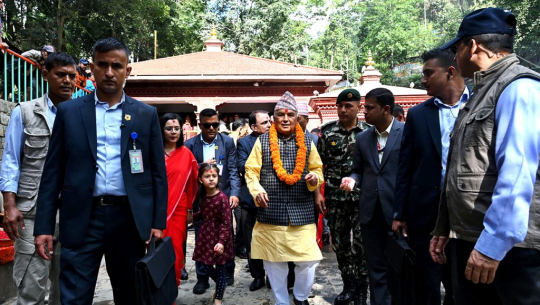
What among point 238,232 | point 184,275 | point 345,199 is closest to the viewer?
point 345,199

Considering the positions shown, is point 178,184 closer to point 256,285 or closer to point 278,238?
point 278,238

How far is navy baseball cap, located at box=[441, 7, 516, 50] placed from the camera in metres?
2.02

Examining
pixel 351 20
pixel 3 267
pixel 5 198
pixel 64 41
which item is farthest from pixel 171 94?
pixel 351 20

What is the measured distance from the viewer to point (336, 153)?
456cm

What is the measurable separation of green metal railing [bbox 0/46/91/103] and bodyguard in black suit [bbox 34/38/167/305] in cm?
533

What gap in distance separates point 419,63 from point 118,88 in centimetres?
5032

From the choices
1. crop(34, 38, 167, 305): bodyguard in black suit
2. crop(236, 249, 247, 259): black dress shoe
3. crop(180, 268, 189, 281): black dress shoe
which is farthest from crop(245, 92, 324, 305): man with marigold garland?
crop(236, 249, 247, 259): black dress shoe

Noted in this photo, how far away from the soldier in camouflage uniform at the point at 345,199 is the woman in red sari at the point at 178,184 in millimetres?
1468

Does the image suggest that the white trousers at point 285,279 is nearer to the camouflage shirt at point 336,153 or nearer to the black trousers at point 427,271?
the camouflage shirt at point 336,153

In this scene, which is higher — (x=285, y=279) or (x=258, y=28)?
(x=258, y=28)

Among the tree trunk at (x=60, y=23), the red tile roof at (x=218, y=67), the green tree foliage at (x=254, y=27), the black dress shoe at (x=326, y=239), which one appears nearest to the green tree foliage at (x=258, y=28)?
the green tree foliage at (x=254, y=27)

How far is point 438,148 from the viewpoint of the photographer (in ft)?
10.00

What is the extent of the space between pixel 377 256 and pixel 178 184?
212 centimetres

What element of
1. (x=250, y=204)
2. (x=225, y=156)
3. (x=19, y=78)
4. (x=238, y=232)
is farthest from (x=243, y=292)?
(x=19, y=78)
